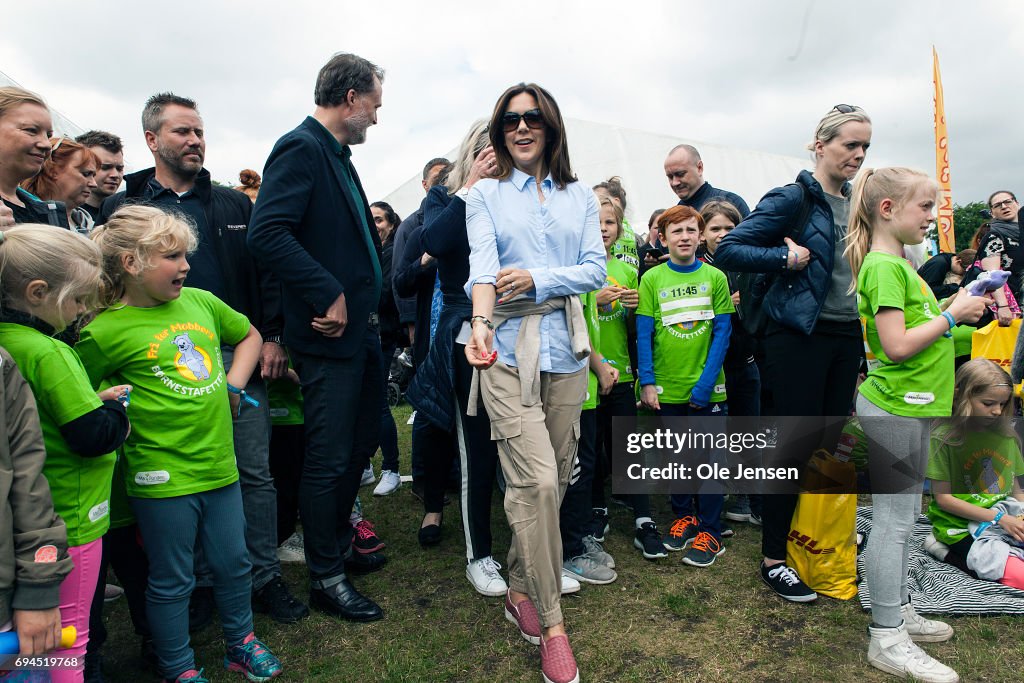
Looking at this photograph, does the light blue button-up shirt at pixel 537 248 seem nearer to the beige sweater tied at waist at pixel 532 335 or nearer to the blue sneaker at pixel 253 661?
the beige sweater tied at waist at pixel 532 335

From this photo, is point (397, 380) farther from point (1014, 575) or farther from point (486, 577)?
point (1014, 575)

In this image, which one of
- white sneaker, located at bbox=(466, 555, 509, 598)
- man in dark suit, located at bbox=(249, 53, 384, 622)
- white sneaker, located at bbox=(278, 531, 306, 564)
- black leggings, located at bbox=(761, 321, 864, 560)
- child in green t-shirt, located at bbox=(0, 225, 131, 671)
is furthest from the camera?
white sneaker, located at bbox=(278, 531, 306, 564)

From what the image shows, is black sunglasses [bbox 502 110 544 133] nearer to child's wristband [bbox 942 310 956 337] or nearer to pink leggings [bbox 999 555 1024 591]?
child's wristband [bbox 942 310 956 337]

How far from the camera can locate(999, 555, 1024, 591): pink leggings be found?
10.5 feet

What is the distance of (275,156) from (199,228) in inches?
20.7

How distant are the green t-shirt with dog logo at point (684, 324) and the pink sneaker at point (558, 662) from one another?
1.79m

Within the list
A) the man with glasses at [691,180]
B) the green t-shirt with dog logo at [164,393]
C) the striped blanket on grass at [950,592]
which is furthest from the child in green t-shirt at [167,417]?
the man with glasses at [691,180]

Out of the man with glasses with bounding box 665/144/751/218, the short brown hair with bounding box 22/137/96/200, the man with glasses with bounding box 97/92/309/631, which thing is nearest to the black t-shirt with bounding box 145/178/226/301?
the man with glasses with bounding box 97/92/309/631

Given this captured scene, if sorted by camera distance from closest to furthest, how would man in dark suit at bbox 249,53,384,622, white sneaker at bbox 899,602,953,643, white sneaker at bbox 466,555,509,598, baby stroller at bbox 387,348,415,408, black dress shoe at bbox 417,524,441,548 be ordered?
white sneaker at bbox 899,602,953,643, man in dark suit at bbox 249,53,384,622, white sneaker at bbox 466,555,509,598, black dress shoe at bbox 417,524,441,548, baby stroller at bbox 387,348,415,408

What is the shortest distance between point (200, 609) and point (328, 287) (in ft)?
5.06

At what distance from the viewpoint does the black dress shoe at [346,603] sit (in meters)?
3.02

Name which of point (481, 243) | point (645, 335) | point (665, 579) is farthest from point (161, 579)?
point (645, 335)

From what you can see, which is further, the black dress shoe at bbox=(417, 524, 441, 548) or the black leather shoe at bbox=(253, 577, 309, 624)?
the black dress shoe at bbox=(417, 524, 441, 548)

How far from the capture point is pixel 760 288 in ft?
11.3
